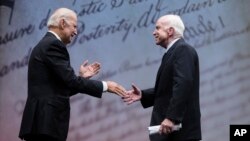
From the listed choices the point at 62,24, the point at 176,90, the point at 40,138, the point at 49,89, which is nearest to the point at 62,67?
the point at 49,89

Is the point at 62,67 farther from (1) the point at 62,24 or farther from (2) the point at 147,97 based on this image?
(2) the point at 147,97

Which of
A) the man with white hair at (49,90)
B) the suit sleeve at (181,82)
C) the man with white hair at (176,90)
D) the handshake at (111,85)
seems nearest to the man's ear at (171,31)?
the man with white hair at (176,90)

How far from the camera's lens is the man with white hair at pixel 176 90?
8.16ft

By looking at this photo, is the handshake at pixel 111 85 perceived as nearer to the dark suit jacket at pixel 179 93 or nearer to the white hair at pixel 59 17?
the dark suit jacket at pixel 179 93

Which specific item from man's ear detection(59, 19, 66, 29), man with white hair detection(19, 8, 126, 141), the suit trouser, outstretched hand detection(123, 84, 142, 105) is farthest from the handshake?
the suit trouser

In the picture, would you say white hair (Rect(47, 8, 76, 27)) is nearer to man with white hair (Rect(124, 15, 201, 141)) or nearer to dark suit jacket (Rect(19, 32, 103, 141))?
dark suit jacket (Rect(19, 32, 103, 141))

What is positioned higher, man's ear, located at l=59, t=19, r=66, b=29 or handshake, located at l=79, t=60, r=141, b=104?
man's ear, located at l=59, t=19, r=66, b=29

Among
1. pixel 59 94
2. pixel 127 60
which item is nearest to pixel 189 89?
pixel 59 94

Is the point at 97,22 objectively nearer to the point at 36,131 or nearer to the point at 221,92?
the point at 221,92

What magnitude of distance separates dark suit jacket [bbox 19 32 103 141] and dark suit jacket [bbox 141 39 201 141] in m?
0.43

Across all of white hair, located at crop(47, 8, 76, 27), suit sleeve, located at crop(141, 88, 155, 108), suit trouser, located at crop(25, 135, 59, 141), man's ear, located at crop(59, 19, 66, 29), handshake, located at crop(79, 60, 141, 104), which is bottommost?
suit trouser, located at crop(25, 135, 59, 141)

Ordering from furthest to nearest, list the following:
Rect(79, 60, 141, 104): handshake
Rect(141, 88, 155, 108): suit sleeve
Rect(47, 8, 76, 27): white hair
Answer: Rect(141, 88, 155, 108): suit sleeve
Rect(79, 60, 141, 104): handshake
Rect(47, 8, 76, 27): white hair

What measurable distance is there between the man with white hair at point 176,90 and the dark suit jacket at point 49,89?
1.42 feet

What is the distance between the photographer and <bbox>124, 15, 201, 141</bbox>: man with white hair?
2486 millimetres
